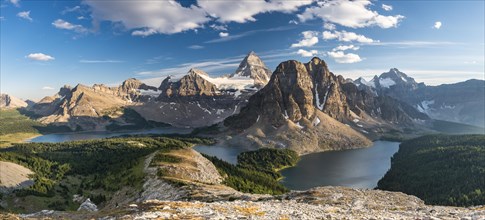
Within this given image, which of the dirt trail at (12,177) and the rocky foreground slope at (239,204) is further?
the dirt trail at (12,177)

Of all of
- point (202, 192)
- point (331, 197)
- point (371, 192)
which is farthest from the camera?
point (202, 192)

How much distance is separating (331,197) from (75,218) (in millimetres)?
47772

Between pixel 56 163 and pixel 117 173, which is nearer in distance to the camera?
pixel 117 173

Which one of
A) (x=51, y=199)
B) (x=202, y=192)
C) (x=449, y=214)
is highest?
(x=449, y=214)

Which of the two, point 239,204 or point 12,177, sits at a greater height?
point 239,204

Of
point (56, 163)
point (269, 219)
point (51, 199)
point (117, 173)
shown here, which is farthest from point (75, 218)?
point (56, 163)

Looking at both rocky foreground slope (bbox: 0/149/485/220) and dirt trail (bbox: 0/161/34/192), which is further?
dirt trail (bbox: 0/161/34/192)

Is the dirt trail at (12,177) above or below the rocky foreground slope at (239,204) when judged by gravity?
below

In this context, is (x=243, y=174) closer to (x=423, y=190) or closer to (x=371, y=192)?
(x=423, y=190)

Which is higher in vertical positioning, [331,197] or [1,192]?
[331,197]

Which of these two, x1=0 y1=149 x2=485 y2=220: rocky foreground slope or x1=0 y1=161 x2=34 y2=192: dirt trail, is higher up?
x1=0 y1=149 x2=485 y2=220: rocky foreground slope

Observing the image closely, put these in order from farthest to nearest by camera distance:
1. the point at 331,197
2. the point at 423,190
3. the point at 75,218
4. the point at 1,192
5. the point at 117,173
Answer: the point at 423,190 → the point at 117,173 → the point at 1,192 → the point at 331,197 → the point at 75,218

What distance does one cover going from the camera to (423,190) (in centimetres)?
18775

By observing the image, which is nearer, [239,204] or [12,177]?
[239,204]
